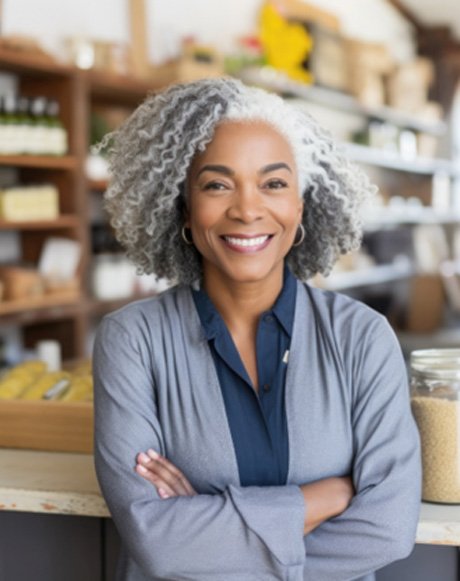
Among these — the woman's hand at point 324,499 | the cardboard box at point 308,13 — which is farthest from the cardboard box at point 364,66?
the woman's hand at point 324,499

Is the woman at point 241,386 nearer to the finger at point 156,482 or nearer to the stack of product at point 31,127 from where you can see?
the finger at point 156,482

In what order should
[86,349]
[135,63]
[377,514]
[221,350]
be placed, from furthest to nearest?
1. [135,63]
2. [86,349]
3. [221,350]
4. [377,514]

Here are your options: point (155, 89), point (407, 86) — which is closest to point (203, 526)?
point (155, 89)

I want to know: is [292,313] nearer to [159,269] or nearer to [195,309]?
[195,309]

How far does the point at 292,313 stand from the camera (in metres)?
1.59

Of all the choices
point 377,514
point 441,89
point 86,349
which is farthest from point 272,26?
point 377,514

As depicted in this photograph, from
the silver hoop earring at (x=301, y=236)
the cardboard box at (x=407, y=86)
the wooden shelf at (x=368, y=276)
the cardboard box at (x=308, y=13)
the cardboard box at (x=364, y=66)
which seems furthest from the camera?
the cardboard box at (x=407, y=86)

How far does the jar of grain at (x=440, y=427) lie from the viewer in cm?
157

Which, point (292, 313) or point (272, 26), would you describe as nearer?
point (292, 313)

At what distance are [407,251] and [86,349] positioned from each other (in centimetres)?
439

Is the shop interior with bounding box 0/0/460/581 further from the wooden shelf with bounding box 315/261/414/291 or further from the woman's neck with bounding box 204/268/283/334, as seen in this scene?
the woman's neck with bounding box 204/268/283/334

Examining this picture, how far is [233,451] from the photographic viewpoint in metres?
1.48

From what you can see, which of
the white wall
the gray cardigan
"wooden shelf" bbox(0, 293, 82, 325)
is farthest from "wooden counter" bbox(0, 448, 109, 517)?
the white wall

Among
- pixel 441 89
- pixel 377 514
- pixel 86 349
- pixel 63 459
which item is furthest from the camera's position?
pixel 441 89
